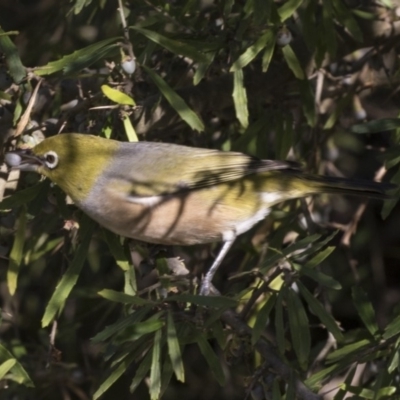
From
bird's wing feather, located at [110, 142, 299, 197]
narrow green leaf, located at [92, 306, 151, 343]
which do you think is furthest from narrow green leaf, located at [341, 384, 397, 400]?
bird's wing feather, located at [110, 142, 299, 197]

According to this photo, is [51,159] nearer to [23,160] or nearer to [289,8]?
[23,160]

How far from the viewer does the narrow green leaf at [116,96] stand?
338cm

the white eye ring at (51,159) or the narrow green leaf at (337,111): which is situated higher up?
the white eye ring at (51,159)

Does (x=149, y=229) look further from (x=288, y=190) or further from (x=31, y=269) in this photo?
(x=31, y=269)

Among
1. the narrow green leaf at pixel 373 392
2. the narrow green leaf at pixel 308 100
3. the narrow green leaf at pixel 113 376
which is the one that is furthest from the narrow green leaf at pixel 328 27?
the narrow green leaf at pixel 113 376

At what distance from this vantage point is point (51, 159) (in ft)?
12.2

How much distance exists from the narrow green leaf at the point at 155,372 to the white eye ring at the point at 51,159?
3.10 ft

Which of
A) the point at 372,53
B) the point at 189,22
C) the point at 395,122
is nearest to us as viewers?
the point at 395,122

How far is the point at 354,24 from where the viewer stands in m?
3.64

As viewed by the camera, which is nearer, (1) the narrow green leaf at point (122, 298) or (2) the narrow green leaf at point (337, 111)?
(1) the narrow green leaf at point (122, 298)

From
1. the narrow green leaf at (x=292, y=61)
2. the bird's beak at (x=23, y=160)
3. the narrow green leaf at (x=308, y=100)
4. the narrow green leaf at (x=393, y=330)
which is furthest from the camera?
the narrow green leaf at (x=308, y=100)

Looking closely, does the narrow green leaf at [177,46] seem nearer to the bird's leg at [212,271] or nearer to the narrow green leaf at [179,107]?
the narrow green leaf at [179,107]

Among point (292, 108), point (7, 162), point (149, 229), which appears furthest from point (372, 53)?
point (7, 162)

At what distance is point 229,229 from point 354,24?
1014 millimetres
